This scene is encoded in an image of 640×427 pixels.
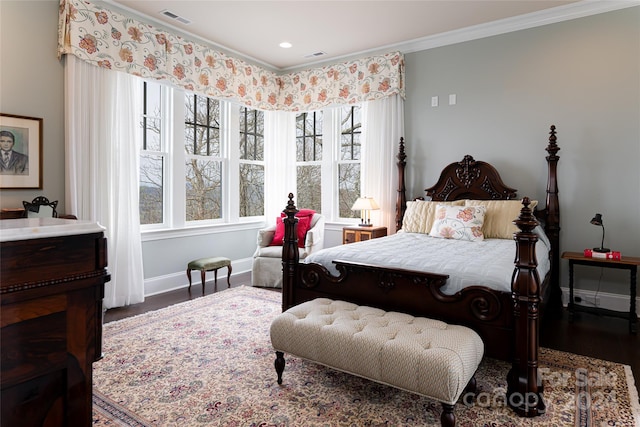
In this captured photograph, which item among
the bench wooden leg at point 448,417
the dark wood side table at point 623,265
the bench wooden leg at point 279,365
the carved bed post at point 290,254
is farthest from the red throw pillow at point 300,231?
the bench wooden leg at point 448,417

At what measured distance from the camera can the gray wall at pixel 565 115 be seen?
11.9ft

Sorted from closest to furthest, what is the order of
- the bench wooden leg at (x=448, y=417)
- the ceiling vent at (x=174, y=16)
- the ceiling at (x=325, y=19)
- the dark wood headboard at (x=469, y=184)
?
the bench wooden leg at (x=448, y=417) < the ceiling at (x=325, y=19) < the ceiling vent at (x=174, y=16) < the dark wood headboard at (x=469, y=184)

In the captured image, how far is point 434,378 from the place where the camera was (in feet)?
5.74

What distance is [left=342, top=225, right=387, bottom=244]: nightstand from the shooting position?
15.4 feet

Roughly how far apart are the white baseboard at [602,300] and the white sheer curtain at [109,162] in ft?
14.4

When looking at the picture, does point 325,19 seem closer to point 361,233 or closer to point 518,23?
point 518,23

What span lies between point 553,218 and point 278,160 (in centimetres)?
369

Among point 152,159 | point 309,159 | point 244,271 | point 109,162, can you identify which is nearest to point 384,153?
point 309,159

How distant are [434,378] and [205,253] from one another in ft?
12.5

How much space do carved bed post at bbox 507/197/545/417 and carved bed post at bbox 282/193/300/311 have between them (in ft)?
5.06

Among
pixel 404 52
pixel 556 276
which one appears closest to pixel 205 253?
pixel 404 52

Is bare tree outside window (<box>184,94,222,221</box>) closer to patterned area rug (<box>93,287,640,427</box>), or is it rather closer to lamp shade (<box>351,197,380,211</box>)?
lamp shade (<box>351,197,380,211</box>)

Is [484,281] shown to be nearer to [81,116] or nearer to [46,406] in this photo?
[46,406]

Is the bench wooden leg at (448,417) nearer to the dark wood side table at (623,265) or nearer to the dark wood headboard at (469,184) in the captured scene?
the dark wood side table at (623,265)
